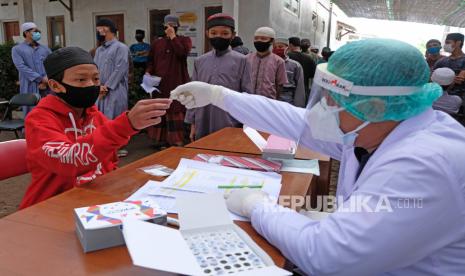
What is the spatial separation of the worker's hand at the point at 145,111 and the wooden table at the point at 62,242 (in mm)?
244

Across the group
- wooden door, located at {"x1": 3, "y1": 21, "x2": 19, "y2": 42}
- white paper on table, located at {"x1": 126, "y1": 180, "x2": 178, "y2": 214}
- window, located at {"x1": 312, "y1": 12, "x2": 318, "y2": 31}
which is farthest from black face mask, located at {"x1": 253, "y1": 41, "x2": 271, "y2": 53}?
window, located at {"x1": 312, "y1": 12, "x2": 318, "y2": 31}

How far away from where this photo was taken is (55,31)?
10.2 m

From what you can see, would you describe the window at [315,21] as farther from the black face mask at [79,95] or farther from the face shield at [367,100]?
the face shield at [367,100]

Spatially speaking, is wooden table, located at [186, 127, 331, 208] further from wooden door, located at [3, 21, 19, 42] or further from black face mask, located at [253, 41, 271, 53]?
wooden door, located at [3, 21, 19, 42]

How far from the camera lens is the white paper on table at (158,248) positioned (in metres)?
0.80

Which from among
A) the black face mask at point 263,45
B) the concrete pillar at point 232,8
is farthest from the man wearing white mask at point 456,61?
the concrete pillar at point 232,8

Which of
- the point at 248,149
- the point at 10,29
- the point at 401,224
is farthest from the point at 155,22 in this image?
the point at 401,224

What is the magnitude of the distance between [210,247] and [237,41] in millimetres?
5041

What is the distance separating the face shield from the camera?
1015 mm

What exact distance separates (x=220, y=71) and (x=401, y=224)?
2.63m

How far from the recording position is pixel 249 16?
24.0 ft

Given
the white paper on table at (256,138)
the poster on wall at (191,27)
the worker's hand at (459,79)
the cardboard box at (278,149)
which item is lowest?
the white paper on table at (256,138)

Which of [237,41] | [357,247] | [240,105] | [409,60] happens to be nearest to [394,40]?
[409,60]

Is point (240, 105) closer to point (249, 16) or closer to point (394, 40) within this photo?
point (394, 40)
